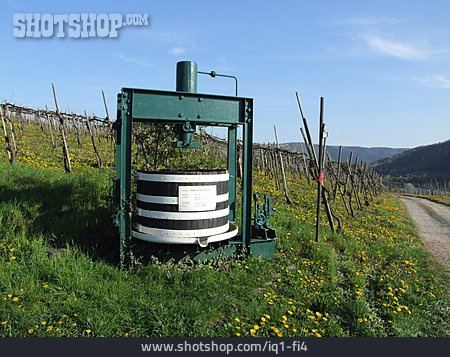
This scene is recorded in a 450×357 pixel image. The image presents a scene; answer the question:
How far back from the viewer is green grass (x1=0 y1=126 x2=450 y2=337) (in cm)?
468

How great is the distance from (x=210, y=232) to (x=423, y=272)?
18.8ft

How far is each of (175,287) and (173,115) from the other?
303cm

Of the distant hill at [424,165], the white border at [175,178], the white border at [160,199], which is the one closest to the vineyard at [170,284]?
the white border at [160,199]

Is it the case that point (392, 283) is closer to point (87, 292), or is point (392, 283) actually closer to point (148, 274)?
point (148, 274)

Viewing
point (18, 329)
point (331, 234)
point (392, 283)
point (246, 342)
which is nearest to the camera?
point (18, 329)

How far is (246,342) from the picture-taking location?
4504mm

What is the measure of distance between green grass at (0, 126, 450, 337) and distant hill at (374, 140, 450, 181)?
108593 millimetres

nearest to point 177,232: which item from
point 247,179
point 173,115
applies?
point 247,179

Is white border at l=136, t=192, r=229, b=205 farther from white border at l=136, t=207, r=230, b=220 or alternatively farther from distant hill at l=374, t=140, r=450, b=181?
distant hill at l=374, t=140, r=450, b=181

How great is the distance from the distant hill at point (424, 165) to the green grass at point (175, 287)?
10859cm

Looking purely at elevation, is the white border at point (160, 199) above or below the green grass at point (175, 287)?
above

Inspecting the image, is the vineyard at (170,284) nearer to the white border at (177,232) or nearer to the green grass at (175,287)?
the green grass at (175,287)

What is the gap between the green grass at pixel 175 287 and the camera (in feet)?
15.4

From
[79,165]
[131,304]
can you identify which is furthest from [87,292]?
[79,165]
